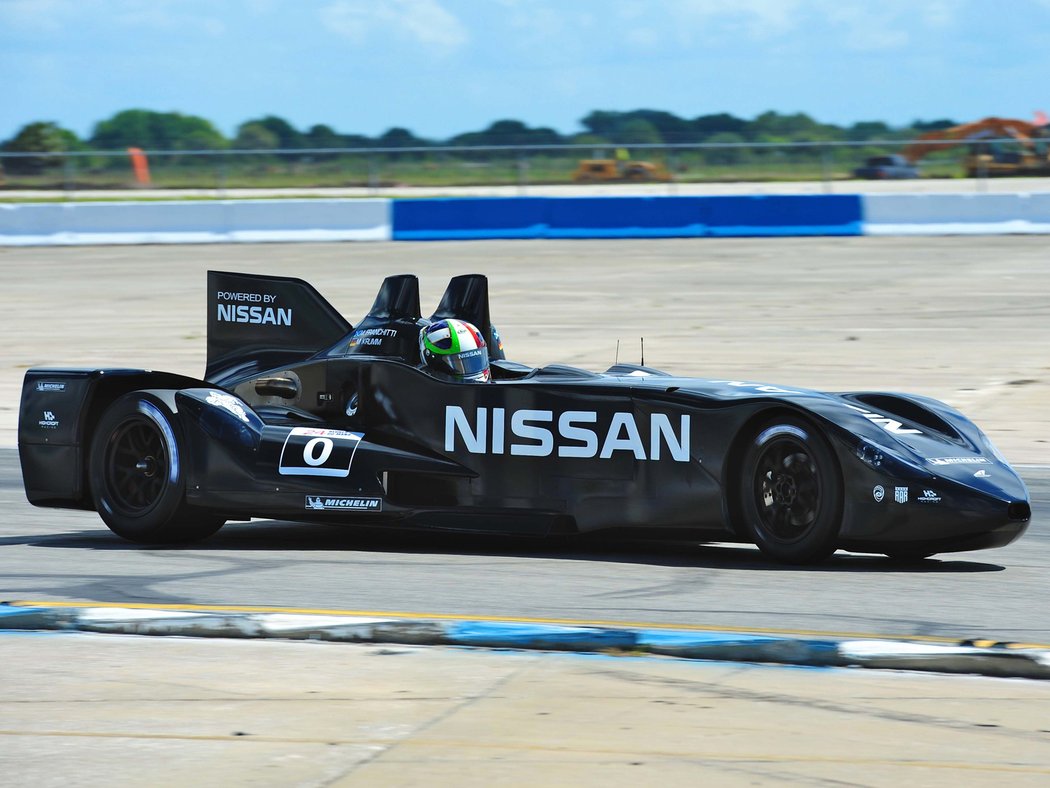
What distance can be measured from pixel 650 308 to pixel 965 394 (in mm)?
7038

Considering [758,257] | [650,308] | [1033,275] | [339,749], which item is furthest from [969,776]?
[758,257]

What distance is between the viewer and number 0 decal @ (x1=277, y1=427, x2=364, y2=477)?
27.2ft

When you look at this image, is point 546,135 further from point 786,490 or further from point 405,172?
point 786,490

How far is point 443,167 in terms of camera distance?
34.3 m

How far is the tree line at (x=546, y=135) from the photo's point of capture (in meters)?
35.5

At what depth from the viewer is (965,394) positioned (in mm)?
14469

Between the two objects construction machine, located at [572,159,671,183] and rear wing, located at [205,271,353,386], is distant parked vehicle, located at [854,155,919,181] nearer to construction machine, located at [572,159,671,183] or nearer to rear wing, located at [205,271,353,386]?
construction machine, located at [572,159,671,183]

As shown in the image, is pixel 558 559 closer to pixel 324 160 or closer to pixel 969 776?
pixel 969 776

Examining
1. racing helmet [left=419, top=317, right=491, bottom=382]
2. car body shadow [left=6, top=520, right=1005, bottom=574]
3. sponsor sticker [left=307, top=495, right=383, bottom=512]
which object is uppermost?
racing helmet [left=419, top=317, right=491, bottom=382]

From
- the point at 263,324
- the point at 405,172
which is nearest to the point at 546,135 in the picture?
the point at 405,172

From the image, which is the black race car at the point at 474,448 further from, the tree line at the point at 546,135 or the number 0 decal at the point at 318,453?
the tree line at the point at 546,135

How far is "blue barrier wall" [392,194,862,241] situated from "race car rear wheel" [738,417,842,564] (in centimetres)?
2067

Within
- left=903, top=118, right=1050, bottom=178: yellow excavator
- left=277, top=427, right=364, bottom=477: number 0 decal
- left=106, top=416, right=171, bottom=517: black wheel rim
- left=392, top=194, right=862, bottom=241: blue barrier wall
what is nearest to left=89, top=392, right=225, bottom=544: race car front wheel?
left=106, top=416, right=171, bottom=517: black wheel rim

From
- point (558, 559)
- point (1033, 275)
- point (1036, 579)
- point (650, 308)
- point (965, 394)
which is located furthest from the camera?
point (1033, 275)
